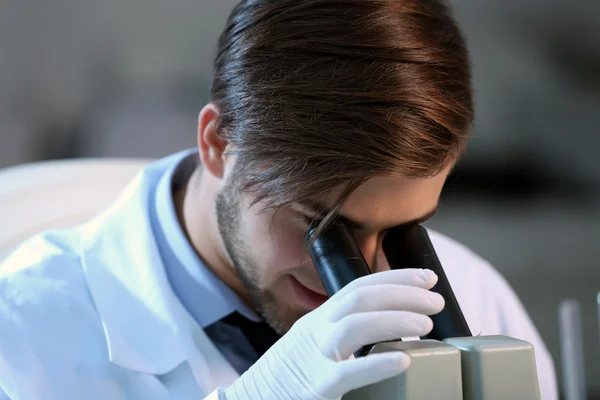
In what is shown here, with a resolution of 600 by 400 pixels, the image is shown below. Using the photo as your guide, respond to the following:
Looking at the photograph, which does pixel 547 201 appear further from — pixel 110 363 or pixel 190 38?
pixel 110 363

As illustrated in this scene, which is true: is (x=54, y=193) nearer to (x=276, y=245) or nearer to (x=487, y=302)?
(x=276, y=245)

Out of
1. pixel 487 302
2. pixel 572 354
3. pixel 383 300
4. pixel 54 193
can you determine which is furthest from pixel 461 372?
pixel 54 193

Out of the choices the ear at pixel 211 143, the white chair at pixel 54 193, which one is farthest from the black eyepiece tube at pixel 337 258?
the white chair at pixel 54 193

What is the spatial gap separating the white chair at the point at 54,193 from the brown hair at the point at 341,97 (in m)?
0.47

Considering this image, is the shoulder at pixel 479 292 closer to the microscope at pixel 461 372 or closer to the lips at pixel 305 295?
the lips at pixel 305 295

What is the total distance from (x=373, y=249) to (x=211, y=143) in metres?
0.30

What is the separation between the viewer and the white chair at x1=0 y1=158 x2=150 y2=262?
1.34 m

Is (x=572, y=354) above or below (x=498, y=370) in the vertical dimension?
below

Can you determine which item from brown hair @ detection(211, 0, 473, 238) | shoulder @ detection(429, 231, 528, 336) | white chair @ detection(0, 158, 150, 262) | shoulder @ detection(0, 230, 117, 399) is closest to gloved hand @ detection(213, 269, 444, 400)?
brown hair @ detection(211, 0, 473, 238)

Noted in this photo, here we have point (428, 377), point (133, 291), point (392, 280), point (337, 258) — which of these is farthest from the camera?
point (133, 291)

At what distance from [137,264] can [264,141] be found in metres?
0.31

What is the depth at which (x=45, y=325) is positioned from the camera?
42.8 inches

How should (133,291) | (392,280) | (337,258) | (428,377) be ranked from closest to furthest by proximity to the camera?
(428,377) → (392,280) → (337,258) → (133,291)

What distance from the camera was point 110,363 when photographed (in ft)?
3.53
